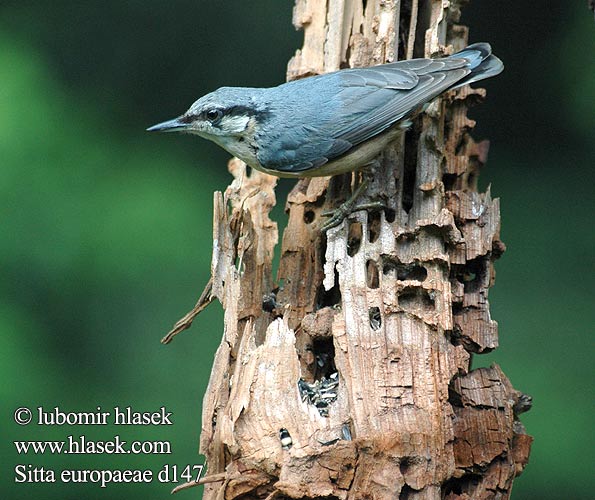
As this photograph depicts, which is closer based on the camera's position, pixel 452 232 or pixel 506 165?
pixel 452 232

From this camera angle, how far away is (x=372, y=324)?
2.62 metres

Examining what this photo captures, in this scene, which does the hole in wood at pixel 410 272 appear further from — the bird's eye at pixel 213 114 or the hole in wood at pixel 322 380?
the bird's eye at pixel 213 114

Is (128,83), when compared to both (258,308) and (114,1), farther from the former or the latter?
(258,308)

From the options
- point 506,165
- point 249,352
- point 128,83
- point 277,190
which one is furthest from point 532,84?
point 249,352

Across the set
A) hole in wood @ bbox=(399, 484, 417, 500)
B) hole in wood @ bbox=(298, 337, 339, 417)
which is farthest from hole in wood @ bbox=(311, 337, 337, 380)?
hole in wood @ bbox=(399, 484, 417, 500)

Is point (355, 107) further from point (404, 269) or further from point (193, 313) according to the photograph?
point (193, 313)

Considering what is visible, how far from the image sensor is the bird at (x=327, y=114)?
9.82 ft

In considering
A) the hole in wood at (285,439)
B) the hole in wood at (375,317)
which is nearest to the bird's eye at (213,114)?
the hole in wood at (375,317)

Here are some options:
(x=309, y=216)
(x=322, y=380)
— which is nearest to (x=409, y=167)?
(x=309, y=216)

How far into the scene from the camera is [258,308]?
2.98 metres

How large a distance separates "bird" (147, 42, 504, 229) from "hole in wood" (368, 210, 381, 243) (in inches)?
7.4

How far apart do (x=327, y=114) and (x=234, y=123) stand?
0.33m

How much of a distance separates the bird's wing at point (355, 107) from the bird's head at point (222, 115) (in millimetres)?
128

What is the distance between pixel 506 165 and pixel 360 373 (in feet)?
6.45
